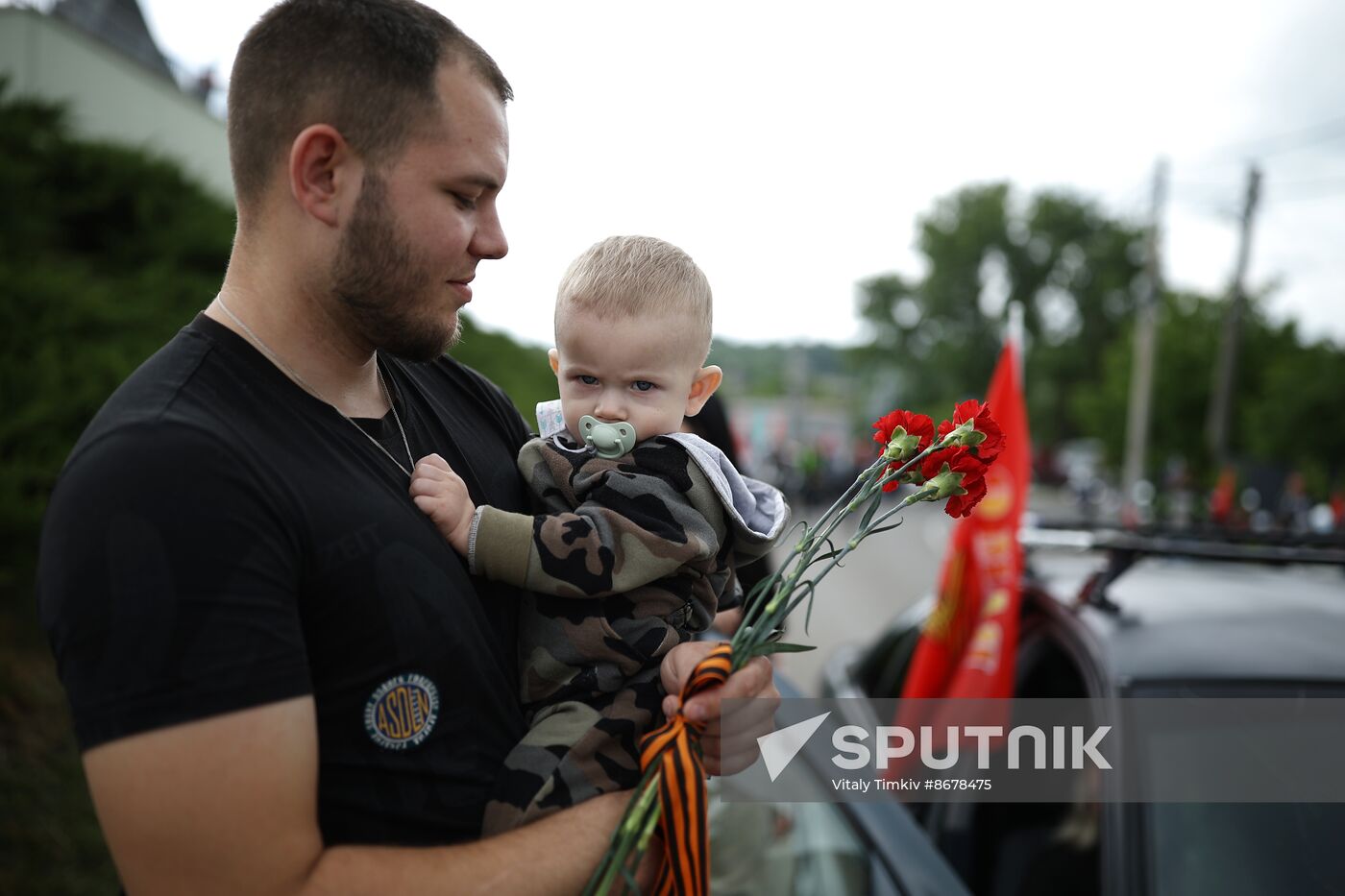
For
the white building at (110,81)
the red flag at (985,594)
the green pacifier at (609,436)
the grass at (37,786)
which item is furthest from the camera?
the white building at (110,81)

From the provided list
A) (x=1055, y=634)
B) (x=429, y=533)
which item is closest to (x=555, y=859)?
(x=429, y=533)

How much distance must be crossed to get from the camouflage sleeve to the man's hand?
143 millimetres

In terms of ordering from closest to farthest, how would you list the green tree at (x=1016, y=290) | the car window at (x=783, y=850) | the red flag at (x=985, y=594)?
the car window at (x=783, y=850)
the red flag at (x=985, y=594)
the green tree at (x=1016, y=290)

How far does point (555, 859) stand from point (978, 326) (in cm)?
5338

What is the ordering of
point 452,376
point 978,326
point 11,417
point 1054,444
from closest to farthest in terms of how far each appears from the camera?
1. point 452,376
2. point 11,417
3. point 978,326
4. point 1054,444

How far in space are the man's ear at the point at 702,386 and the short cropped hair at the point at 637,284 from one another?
0.08 metres

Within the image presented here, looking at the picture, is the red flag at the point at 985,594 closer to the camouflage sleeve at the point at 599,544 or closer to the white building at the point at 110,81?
the camouflage sleeve at the point at 599,544

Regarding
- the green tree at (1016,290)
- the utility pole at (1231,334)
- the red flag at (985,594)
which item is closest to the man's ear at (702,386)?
the red flag at (985,594)

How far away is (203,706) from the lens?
3.64ft

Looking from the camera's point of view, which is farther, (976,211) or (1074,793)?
(976,211)

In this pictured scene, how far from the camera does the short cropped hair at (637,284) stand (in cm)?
166

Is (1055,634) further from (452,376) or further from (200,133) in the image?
(200,133)

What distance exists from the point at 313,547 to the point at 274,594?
0.30ft

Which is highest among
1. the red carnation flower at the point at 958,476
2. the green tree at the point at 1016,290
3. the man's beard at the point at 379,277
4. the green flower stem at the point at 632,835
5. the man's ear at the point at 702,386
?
the green tree at the point at 1016,290
